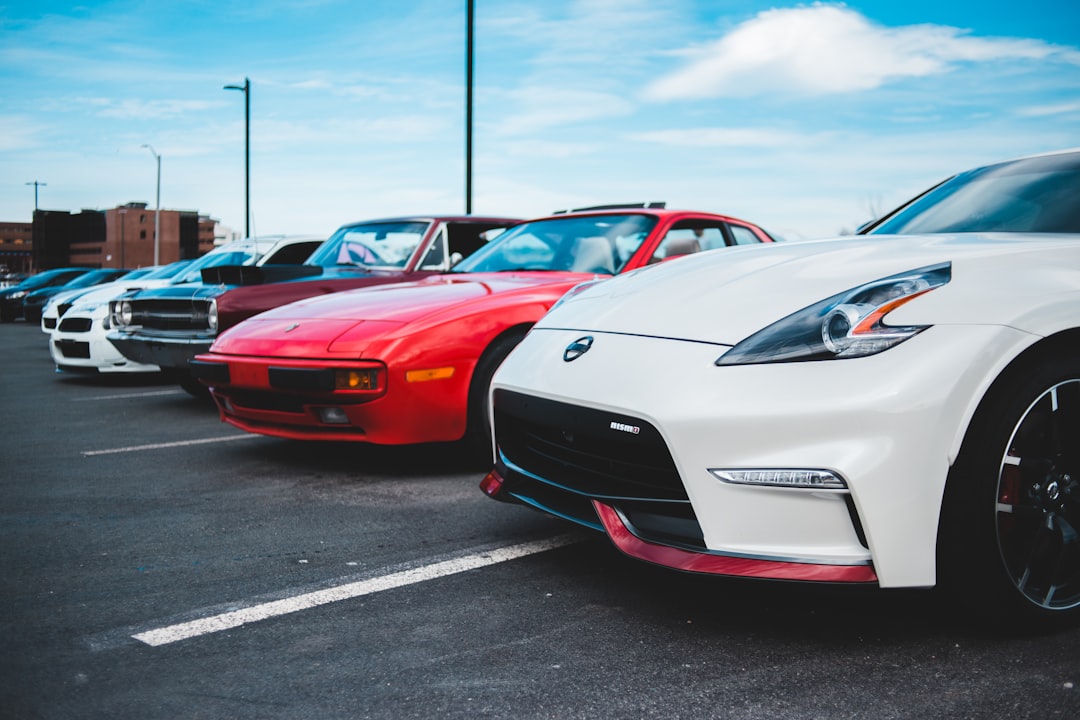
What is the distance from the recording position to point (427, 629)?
270 centimetres

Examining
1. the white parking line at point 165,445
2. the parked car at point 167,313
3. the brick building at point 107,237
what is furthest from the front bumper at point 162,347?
the brick building at point 107,237

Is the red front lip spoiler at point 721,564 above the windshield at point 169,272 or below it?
below

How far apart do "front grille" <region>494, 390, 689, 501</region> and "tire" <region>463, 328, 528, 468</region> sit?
1.31 m

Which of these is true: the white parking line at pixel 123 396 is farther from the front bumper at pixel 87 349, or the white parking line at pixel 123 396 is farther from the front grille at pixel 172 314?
the front grille at pixel 172 314

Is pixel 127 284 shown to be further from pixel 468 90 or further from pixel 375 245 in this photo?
pixel 468 90

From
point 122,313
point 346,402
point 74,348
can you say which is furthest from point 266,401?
point 74,348

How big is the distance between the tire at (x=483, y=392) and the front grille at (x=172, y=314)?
3123mm

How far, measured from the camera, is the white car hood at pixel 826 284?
2.50 metres

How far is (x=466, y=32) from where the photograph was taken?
13.0m

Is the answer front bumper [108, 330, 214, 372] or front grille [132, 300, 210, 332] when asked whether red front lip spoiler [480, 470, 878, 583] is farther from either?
front grille [132, 300, 210, 332]

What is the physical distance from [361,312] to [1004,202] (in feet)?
9.53

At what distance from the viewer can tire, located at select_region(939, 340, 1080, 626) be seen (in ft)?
7.86

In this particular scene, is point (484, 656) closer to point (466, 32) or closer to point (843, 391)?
point (843, 391)

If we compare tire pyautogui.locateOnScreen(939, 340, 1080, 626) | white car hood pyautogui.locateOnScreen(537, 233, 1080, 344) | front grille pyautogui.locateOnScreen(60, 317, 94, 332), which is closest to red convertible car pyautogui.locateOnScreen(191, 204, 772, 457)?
white car hood pyautogui.locateOnScreen(537, 233, 1080, 344)
